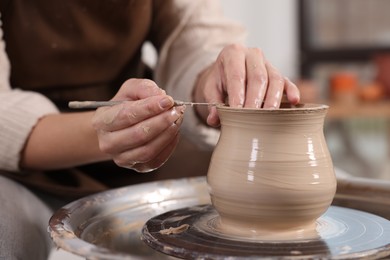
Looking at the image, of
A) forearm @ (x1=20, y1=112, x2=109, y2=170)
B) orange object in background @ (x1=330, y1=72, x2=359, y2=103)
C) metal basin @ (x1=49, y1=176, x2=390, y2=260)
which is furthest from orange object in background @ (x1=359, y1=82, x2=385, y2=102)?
forearm @ (x1=20, y1=112, x2=109, y2=170)

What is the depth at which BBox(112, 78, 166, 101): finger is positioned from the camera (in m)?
0.83

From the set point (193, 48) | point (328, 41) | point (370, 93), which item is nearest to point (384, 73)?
point (370, 93)

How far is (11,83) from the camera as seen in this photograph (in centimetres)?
127

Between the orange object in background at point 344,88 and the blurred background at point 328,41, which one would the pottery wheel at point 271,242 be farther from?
the blurred background at point 328,41

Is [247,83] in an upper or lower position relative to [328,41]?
upper

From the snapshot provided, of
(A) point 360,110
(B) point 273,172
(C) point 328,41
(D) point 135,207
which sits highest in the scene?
(B) point 273,172

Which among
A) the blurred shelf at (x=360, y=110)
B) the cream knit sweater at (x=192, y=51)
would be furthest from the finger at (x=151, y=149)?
the blurred shelf at (x=360, y=110)

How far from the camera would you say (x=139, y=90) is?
84cm

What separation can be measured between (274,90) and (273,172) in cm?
15

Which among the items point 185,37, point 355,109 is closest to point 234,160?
point 185,37

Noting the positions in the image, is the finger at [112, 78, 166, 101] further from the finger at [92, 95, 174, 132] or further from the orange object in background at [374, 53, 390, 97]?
the orange object in background at [374, 53, 390, 97]

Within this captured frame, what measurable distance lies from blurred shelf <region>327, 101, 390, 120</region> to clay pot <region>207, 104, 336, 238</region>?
6.93ft

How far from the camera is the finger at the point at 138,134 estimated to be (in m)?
0.81

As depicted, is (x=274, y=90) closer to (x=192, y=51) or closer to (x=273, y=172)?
(x=273, y=172)
